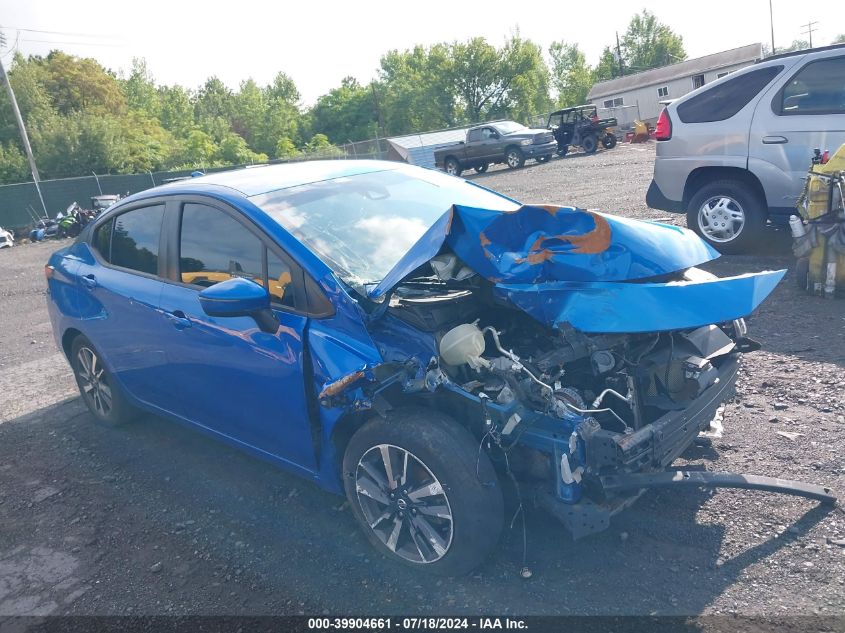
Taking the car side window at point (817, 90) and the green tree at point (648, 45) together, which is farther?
the green tree at point (648, 45)

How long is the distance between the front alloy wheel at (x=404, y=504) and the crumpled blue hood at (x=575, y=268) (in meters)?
0.75

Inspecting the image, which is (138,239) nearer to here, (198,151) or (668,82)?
(198,151)

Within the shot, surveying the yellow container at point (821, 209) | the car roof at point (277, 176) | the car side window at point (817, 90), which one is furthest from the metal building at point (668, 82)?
the car roof at point (277, 176)

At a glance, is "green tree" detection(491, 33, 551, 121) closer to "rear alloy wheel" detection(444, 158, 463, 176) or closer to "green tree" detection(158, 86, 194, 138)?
"green tree" detection(158, 86, 194, 138)

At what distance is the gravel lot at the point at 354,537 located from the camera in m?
2.83

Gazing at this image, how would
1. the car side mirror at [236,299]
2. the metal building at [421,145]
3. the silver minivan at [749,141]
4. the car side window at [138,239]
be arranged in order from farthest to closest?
1. the metal building at [421,145]
2. the silver minivan at [749,141]
3. the car side window at [138,239]
4. the car side mirror at [236,299]

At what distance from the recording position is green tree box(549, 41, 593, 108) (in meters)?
78.9

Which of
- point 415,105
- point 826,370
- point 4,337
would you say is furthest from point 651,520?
point 415,105

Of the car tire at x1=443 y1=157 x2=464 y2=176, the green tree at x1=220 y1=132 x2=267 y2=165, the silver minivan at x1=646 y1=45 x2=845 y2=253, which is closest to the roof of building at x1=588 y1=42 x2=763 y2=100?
the green tree at x1=220 y1=132 x2=267 y2=165

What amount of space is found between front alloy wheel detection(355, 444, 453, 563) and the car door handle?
4.72 ft

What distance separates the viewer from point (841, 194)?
18.3ft

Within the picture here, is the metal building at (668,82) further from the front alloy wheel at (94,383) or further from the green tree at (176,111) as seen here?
the front alloy wheel at (94,383)

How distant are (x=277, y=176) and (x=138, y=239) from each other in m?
1.07

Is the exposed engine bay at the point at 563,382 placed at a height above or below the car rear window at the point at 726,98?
below
